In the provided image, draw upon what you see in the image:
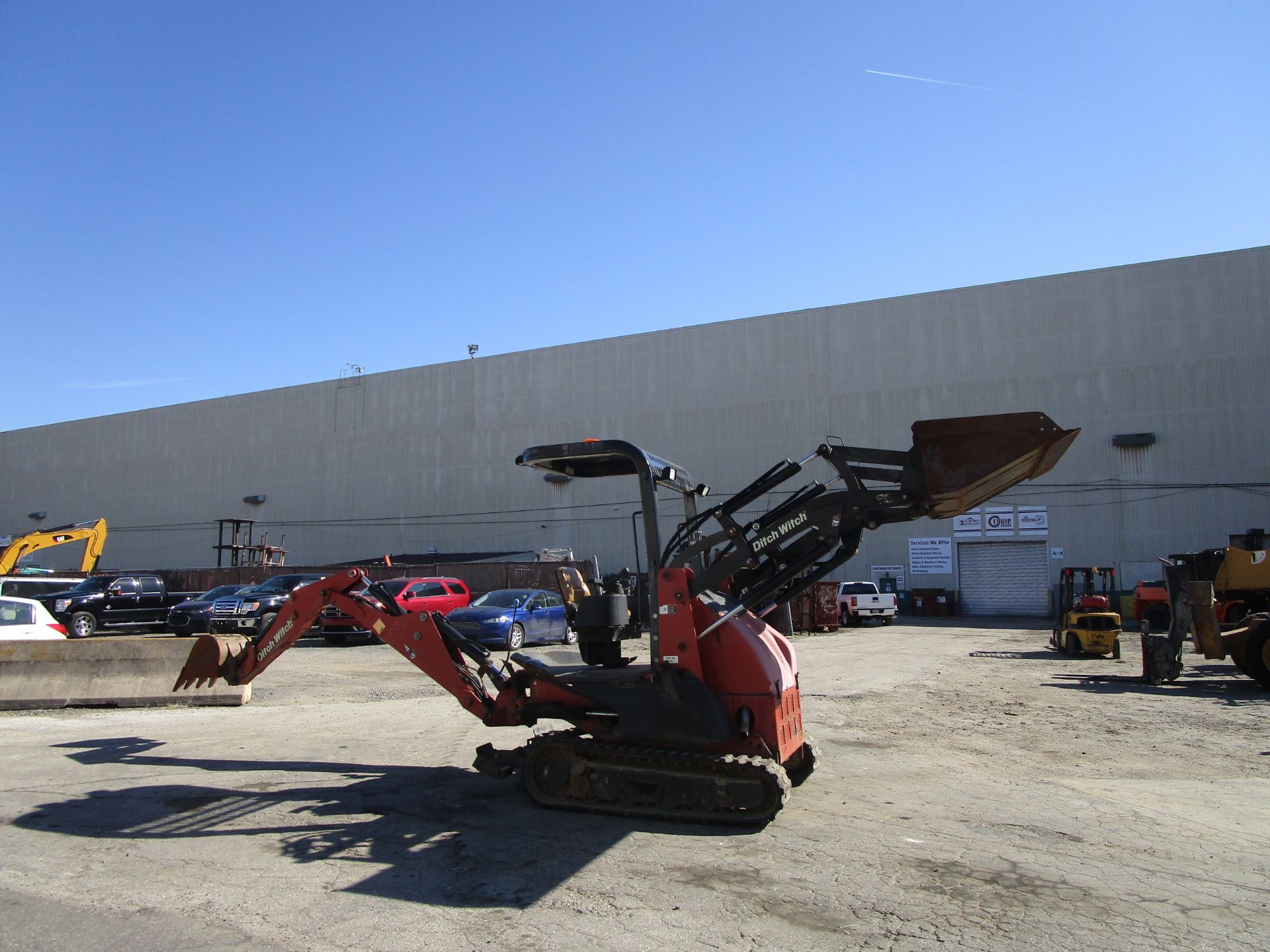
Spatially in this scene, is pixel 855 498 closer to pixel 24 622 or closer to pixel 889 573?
pixel 24 622

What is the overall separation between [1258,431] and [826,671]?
27930 millimetres

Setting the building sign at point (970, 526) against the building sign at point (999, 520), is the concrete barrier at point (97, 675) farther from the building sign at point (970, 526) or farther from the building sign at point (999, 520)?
the building sign at point (999, 520)

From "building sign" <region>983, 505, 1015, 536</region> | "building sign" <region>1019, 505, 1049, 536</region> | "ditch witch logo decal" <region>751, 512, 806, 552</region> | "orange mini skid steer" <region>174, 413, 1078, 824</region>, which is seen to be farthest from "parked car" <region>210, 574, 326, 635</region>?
"building sign" <region>1019, 505, 1049, 536</region>

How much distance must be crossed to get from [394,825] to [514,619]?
43.1ft

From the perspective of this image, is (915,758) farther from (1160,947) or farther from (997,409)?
(997,409)

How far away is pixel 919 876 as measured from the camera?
5148 mm

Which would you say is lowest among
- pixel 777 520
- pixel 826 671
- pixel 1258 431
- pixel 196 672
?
pixel 826 671

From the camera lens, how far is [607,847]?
18.6ft

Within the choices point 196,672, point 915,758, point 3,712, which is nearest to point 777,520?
point 915,758

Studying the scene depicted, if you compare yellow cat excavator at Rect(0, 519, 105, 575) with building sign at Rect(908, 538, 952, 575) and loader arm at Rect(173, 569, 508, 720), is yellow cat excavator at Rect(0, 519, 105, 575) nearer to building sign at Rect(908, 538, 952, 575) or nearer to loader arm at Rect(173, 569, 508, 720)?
loader arm at Rect(173, 569, 508, 720)

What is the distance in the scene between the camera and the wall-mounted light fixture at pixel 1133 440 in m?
35.4

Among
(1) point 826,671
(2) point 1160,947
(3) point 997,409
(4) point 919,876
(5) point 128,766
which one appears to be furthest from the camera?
(3) point 997,409

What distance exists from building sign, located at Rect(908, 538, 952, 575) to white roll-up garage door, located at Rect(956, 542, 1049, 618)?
47 centimetres

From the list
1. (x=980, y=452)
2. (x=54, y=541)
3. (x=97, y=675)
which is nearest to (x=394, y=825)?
(x=980, y=452)
